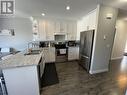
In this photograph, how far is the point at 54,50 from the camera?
430 cm

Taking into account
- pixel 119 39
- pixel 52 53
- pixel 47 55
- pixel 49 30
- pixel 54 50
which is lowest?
pixel 47 55

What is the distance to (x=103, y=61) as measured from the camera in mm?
3164

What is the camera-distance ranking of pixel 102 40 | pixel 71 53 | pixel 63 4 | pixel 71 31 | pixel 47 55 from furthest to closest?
1. pixel 71 31
2. pixel 71 53
3. pixel 47 55
4. pixel 102 40
5. pixel 63 4

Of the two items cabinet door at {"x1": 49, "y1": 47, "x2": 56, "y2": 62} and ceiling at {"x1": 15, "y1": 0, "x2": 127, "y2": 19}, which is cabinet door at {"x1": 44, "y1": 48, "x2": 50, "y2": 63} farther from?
ceiling at {"x1": 15, "y1": 0, "x2": 127, "y2": 19}

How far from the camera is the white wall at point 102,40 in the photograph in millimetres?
2775

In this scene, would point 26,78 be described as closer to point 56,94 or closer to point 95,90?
point 56,94

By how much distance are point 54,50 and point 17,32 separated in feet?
8.56

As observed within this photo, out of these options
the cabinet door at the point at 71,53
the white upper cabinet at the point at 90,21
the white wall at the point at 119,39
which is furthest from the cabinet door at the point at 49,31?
the white wall at the point at 119,39

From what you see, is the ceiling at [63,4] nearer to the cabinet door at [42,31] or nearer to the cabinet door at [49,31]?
the cabinet door at [42,31]

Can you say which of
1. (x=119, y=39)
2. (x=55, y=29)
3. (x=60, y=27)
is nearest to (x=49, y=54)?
(x=55, y=29)

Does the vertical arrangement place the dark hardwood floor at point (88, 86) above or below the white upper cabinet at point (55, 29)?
below

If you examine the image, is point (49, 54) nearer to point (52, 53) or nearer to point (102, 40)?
point (52, 53)

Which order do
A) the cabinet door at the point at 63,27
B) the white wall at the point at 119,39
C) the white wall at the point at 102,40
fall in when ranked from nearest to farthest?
the white wall at the point at 102,40 < the cabinet door at the point at 63,27 < the white wall at the point at 119,39

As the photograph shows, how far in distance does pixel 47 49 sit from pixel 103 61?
9.36 ft
